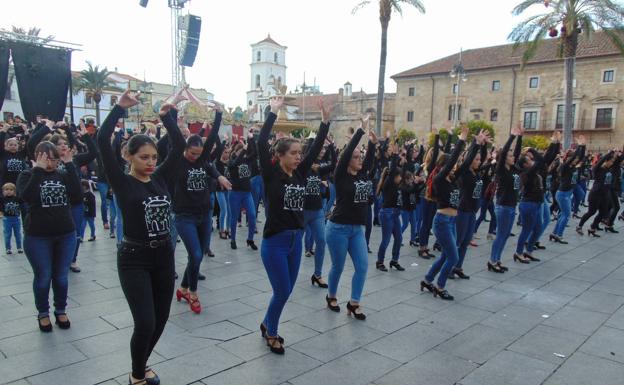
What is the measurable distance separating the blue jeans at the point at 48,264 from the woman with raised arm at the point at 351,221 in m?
2.76

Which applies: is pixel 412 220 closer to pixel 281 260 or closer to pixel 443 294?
pixel 443 294

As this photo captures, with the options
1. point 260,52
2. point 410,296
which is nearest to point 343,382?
point 410,296

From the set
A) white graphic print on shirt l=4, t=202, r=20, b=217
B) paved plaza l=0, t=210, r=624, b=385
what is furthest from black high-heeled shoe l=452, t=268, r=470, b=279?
white graphic print on shirt l=4, t=202, r=20, b=217

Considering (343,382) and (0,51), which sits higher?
(0,51)

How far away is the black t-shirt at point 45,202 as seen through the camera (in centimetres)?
441

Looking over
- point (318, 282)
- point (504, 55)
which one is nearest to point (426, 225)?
point (318, 282)

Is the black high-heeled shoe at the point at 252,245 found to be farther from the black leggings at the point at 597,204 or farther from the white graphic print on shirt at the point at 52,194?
the black leggings at the point at 597,204

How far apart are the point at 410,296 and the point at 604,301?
259 cm

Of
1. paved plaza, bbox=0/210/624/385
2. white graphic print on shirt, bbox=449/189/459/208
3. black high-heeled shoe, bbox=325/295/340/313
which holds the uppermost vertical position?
white graphic print on shirt, bbox=449/189/459/208

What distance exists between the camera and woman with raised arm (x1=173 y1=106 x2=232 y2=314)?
507cm

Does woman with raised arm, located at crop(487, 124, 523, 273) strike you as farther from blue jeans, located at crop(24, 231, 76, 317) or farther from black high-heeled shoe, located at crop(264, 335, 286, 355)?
blue jeans, located at crop(24, 231, 76, 317)

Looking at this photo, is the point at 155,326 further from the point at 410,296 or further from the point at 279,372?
the point at 410,296

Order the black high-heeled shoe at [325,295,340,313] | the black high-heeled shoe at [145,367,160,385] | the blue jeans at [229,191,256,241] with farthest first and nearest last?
the blue jeans at [229,191,256,241]
the black high-heeled shoe at [325,295,340,313]
the black high-heeled shoe at [145,367,160,385]

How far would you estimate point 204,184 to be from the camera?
17.7 feet
